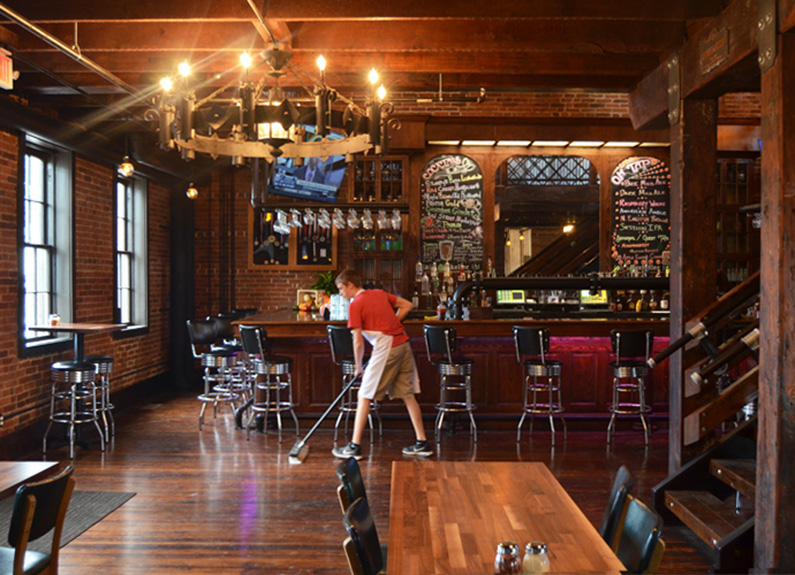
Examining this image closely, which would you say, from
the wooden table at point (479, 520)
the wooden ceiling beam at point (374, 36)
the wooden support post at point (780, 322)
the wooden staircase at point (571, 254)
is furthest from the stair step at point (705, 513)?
the wooden staircase at point (571, 254)

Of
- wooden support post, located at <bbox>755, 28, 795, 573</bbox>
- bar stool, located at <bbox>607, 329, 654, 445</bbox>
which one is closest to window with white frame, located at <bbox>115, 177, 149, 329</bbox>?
bar stool, located at <bbox>607, 329, 654, 445</bbox>

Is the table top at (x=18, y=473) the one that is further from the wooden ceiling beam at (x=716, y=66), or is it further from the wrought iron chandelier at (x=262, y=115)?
the wooden ceiling beam at (x=716, y=66)

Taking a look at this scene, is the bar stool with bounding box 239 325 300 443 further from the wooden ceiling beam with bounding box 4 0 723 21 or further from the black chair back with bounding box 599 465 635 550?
the black chair back with bounding box 599 465 635 550

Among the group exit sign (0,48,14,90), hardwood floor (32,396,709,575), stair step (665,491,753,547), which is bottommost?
hardwood floor (32,396,709,575)

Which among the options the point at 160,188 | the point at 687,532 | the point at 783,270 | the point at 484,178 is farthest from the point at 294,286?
the point at 783,270

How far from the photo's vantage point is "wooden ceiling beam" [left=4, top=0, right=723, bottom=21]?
4617 millimetres

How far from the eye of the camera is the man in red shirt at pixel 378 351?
6.13 meters

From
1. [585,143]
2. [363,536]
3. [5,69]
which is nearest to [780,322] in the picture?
[363,536]

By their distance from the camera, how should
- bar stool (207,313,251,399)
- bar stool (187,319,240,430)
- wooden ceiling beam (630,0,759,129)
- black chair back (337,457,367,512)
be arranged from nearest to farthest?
black chair back (337,457,367,512) → wooden ceiling beam (630,0,759,129) → bar stool (187,319,240,430) → bar stool (207,313,251,399)

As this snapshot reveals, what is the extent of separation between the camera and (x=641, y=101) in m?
5.80

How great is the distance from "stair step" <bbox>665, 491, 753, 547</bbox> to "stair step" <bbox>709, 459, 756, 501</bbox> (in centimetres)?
15

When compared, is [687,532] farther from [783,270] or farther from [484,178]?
[484,178]

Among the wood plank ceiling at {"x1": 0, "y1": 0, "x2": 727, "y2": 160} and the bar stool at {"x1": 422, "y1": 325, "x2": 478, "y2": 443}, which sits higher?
the wood plank ceiling at {"x1": 0, "y1": 0, "x2": 727, "y2": 160}

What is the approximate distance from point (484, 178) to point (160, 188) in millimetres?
4564
